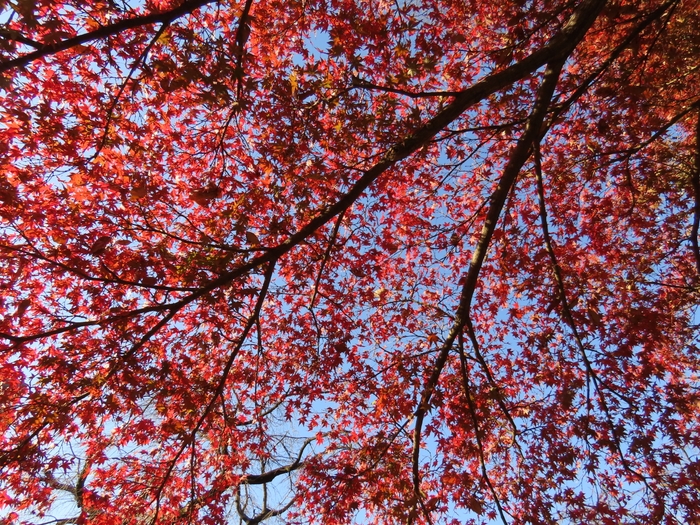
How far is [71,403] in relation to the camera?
3805 millimetres

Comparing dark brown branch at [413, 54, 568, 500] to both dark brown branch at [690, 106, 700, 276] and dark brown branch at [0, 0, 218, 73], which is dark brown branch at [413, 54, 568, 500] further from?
dark brown branch at [0, 0, 218, 73]

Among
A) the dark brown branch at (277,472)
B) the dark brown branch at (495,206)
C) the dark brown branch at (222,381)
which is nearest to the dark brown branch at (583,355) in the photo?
the dark brown branch at (495,206)

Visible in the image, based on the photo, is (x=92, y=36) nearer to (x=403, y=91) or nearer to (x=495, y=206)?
(x=403, y=91)

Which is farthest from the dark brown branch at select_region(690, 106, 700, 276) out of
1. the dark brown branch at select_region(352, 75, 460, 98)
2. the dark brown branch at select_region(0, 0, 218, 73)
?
the dark brown branch at select_region(0, 0, 218, 73)

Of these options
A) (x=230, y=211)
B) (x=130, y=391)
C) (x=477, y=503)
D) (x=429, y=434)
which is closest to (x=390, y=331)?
(x=429, y=434)

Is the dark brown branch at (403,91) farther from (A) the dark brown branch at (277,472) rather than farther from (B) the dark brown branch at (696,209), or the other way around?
(A) the dark brown branch at (277,472)

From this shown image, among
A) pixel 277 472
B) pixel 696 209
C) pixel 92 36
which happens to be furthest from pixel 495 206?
pixel 277 472

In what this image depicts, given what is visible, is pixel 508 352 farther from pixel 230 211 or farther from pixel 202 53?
pixel 202 53

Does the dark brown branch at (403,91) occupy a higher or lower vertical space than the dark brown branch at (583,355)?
higher

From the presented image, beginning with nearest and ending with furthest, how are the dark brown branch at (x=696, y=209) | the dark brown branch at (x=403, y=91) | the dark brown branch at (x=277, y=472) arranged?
the dark brown branch at (x=403, y=91) → the dark brown branch at (x=696, y=209) → the dark brown branch at (x=277, y=472)

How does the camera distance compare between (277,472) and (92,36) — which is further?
(277,472)

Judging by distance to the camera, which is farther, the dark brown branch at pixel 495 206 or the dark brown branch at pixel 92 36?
the dark brown branch at pixel 495 206

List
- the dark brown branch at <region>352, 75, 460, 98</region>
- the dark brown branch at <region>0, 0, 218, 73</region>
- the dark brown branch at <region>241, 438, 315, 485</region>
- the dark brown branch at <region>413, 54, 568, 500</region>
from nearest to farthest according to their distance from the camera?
the dark brown branch at <region>0, 0, 218, 73</region>, the dark brown branch at <region>352, 75, 460, 98</region>, the dark brown branch at <region>413, 54, 568, 500</region>, the dark brown branch at <region>241, 438, 315, 485</region>

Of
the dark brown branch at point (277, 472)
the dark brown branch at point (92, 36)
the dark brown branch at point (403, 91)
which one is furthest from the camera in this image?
the dark brown branch at point (277, 472)
